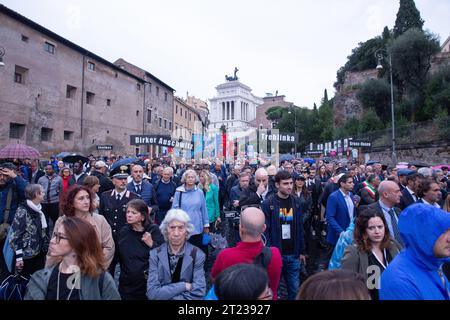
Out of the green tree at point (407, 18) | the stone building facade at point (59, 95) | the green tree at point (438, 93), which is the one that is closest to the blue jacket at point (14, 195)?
the stone building facade at point (59, 95)

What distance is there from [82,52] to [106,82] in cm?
404

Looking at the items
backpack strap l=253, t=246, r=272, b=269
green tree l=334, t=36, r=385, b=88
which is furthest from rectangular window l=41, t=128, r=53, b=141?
green tree l=334, t=36, r=385, b=88

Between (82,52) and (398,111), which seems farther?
(398,111)

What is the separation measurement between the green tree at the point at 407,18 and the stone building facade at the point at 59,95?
2950cm

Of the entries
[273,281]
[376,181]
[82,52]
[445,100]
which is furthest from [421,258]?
[82,52]

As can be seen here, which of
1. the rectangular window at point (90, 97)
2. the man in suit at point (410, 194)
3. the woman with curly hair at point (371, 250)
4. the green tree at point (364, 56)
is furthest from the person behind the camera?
the green tree at point (364, 56)

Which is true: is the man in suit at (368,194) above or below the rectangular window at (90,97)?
below

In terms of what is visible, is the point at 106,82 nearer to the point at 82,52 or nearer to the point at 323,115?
the point at 82,52

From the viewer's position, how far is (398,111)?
3238 centimetres

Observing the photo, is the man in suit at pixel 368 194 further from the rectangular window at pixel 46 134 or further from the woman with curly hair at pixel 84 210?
the rectangular window at pixel 46 134

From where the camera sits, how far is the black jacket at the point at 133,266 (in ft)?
11.3

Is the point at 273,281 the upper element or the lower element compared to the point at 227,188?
lower

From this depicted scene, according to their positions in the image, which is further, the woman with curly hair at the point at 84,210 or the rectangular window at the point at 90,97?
the rectangular window at the point at 90,97

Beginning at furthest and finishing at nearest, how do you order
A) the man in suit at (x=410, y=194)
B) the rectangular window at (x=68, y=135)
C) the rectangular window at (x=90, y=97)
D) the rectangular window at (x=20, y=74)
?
the rectangular window at (x=90, y=97), the rectangular window at (x=68, y=135), the rectangular window at (x=20, y=74), the man in suit at (x=410, y=194)
